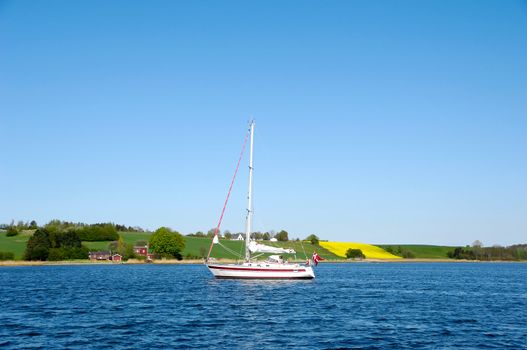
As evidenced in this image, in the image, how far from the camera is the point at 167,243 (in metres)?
190

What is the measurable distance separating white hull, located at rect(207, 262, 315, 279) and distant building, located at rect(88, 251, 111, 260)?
106 meters

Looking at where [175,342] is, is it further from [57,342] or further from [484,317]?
[484,317]

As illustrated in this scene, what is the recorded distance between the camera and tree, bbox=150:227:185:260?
190 m

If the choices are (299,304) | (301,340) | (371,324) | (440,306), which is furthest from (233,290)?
(301,340)

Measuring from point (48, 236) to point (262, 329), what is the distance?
148874 millimetres

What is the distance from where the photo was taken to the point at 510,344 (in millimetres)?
36156

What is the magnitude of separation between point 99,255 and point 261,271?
377 ft

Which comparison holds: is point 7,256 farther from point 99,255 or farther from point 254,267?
point 254,267

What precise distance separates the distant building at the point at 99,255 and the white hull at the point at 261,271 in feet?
349

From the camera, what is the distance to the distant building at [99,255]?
610 feet

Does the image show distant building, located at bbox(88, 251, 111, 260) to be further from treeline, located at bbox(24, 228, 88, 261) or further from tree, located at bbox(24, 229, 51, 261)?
tree, located at bbox(24, 229, 51, 261)

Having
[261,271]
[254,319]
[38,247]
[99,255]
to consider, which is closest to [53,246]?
[38,247]

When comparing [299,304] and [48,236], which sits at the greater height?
[48,236]

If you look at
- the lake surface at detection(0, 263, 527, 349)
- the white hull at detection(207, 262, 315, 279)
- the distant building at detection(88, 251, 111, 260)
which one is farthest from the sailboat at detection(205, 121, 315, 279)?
the distant building at detection(88, 251, 111, 260)
